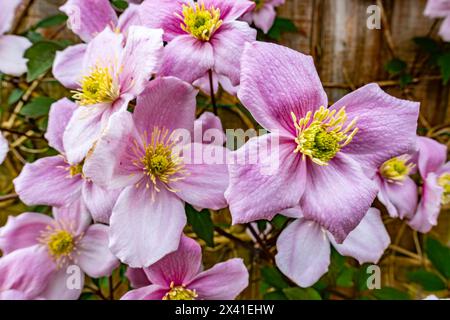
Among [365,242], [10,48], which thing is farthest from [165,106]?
[10,48]

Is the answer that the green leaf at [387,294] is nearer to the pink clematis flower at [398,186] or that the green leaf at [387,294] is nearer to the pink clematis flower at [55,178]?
the pink clematis flower at [398,186]

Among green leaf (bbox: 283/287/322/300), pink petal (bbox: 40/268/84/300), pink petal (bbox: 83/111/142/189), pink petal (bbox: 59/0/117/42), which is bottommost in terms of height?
green leaf (bbox: 283/287/322/300)

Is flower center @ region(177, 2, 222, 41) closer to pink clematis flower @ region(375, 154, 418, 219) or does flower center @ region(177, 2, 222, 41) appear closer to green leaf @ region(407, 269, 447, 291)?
pink clematis flower @ region(375, 154, 418, 219)

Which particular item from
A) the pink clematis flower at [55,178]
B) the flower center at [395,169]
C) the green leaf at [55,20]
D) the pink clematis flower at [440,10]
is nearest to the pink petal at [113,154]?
the pink clematis flower at [55,178]

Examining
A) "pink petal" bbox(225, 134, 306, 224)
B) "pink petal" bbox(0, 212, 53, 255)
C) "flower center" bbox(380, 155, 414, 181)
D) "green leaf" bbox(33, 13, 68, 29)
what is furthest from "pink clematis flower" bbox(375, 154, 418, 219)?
"green leaf" bbox(33, 13, 68, 29)

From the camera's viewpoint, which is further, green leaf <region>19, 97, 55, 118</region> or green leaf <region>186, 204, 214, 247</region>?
green leaf <region>19, 97, 55, 118</region>
